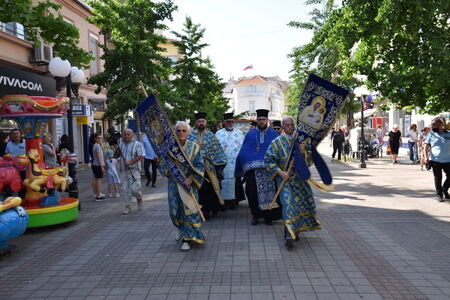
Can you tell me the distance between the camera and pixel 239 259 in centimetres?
536

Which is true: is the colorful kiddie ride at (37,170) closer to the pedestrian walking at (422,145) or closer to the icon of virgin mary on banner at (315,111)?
the icon of virgin mary on banner at (315,111)

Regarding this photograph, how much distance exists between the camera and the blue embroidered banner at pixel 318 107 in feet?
18.4

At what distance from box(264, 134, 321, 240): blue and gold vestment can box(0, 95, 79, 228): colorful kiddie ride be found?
4052 millimetres

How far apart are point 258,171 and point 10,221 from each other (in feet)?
13.2

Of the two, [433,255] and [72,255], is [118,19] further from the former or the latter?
[433,255]

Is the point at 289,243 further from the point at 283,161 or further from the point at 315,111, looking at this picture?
the point at 315,111

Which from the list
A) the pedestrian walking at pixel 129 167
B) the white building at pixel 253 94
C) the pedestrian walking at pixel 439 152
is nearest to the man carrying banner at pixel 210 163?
the pedestrian walking at pixel 129 167

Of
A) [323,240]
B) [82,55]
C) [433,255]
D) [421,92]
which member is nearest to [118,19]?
[82,55]

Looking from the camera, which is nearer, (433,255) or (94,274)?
(94,274)

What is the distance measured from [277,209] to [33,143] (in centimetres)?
475

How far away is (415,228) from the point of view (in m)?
6.86

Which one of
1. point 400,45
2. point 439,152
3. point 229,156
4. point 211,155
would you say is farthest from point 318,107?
point 400,45

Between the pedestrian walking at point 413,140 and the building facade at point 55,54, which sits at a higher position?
the building facade at point 55,54

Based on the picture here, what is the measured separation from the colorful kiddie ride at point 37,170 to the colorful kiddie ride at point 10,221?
144 centimetres
